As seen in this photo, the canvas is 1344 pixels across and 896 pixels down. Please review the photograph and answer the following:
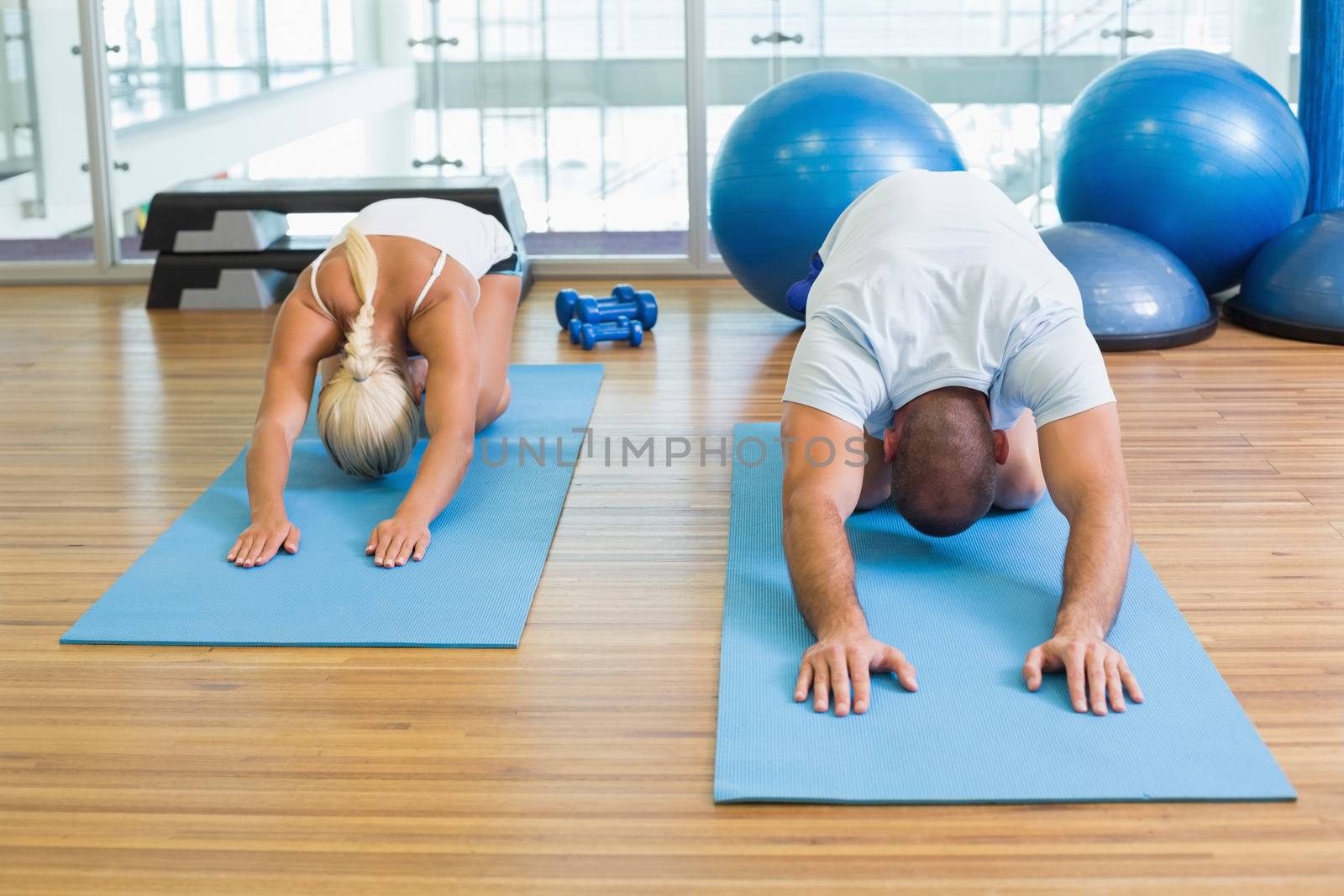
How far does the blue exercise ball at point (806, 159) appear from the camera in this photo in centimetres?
366

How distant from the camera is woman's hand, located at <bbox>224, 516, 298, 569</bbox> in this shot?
7.85ft

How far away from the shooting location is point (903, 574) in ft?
7.44

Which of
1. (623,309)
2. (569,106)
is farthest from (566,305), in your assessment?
(569,106)

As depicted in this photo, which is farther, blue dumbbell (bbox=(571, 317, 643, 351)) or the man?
blue dumbbell (bbox=(571, 317, 643, 351))

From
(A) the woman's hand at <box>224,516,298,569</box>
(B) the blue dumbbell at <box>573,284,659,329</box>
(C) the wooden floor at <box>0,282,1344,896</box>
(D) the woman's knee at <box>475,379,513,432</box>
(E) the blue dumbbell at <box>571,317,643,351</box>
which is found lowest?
(C) the wooden floor at <box>0,282,1344,896</box>

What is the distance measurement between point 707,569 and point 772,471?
20.4 inches

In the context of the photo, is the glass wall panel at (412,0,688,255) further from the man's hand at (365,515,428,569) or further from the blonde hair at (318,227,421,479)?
the man's hand at (365,515,428,569)

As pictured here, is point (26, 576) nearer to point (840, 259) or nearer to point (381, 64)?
point (840, 259)

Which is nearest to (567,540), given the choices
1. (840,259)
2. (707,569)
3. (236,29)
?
(707,569)

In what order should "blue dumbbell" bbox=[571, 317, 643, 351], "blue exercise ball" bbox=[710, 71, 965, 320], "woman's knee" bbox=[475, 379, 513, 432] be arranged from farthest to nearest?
"blue dumbbell" bbox=[571, 317, 643, 351]
"blue exercise ball" bbox=[710, 71, 965, 320]
"woman's knee" bbox=[475, 379, 513, 432]

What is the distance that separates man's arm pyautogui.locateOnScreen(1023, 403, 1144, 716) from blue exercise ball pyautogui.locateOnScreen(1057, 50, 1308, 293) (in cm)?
205

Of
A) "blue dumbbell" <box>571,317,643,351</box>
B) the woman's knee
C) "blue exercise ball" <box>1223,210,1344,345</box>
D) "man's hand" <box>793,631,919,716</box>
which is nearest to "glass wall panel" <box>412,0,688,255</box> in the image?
"blue dumbbell" <box>571,317,643,351</box>

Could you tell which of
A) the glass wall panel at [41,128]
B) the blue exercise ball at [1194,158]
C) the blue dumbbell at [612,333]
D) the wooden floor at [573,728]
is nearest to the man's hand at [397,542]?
the wooden floor at [573,728]

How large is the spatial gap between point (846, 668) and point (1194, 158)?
2.61 m
